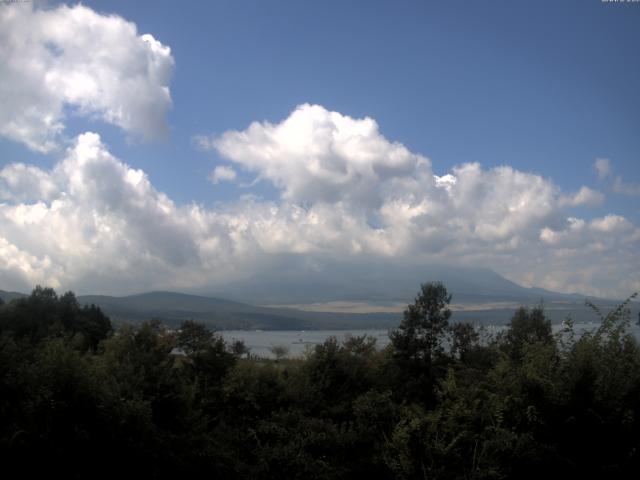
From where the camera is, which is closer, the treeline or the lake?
the treeline

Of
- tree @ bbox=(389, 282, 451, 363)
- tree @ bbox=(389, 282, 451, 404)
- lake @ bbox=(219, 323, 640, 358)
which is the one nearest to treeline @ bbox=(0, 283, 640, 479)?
lake @ bbox=(219, 323, 640, 358)

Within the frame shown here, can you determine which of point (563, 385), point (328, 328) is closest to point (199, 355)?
point (563, 385)

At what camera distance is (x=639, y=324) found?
16.6 meters

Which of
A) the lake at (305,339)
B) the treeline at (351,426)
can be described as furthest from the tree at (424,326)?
the treeline at (351,426)

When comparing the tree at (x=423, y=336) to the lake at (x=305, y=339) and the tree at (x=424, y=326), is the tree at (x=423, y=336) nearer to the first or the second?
the tree at (x=424, y=326)

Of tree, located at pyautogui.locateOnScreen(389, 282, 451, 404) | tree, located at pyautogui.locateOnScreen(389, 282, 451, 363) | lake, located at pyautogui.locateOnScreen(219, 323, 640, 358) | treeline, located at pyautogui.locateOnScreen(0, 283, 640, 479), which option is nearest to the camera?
treeline, located at pyautogui.locateOnScreen(0, 283, 640, 479)

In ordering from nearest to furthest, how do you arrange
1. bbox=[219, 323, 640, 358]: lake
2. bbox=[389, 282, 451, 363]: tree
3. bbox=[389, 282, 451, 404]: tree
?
bbox=[219, 323, 640, 358]: lake
bbox=[389, 282, 451, 404]: tree
bbox=[389, 282, 451, 363]: tree

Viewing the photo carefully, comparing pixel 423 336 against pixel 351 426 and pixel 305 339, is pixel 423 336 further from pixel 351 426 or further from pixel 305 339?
pixel 305 339

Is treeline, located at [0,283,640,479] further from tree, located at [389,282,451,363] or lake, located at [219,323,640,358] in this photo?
tree, located at [389,282,451,363]

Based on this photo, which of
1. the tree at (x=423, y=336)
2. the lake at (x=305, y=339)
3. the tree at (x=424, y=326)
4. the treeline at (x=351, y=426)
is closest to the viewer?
the treeline at (x=351, y=426)

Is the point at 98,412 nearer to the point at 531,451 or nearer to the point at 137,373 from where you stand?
the point at 137,373

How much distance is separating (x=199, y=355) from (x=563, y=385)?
21.4 m

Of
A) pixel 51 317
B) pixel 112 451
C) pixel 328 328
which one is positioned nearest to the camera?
pixel 112 451

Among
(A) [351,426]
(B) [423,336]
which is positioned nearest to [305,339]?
(B) [423,336]
